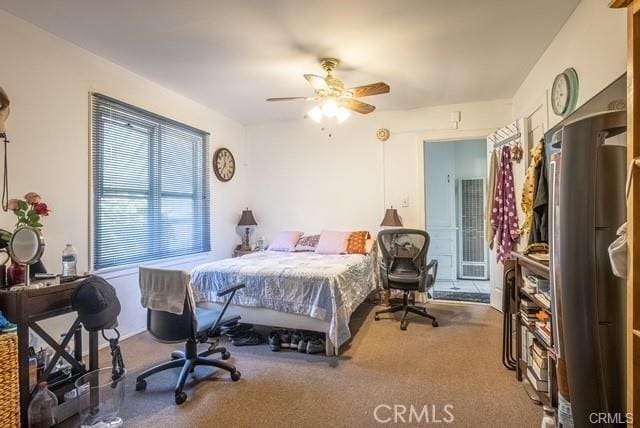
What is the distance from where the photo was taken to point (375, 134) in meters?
4.91

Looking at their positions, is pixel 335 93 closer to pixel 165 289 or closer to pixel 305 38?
pixel 305 38

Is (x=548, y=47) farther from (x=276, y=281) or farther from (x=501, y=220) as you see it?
(x=276, y=281)

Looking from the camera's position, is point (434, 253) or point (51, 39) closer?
point (51, 39)

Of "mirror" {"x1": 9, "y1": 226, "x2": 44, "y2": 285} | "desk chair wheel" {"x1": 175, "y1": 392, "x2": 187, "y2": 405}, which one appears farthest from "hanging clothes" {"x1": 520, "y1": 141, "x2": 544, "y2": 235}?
"mirror" {"x1": 9, "y1": 226, "x2": 44, "y2": 285}

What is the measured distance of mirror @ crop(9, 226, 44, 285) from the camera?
1.99m

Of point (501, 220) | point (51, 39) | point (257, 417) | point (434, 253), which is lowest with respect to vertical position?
point (257, 417)

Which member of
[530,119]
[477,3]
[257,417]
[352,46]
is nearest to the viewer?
[257,417]

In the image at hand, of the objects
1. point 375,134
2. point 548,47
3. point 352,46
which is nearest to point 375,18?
point 352,46

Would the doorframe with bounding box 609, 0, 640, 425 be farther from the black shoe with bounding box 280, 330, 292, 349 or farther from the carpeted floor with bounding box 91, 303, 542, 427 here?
the black shoe with bounding box 280, 330, 292, 349

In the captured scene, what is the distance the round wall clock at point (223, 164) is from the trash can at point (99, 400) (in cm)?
301

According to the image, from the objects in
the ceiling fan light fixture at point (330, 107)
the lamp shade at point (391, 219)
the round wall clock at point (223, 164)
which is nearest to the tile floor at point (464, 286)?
the lamp shade at point (391, 219)

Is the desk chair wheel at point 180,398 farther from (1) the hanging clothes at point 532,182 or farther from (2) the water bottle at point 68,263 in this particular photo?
(1) the hanging clothes at point 532,182

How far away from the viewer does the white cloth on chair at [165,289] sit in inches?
89.0

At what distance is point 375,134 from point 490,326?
111 inches
